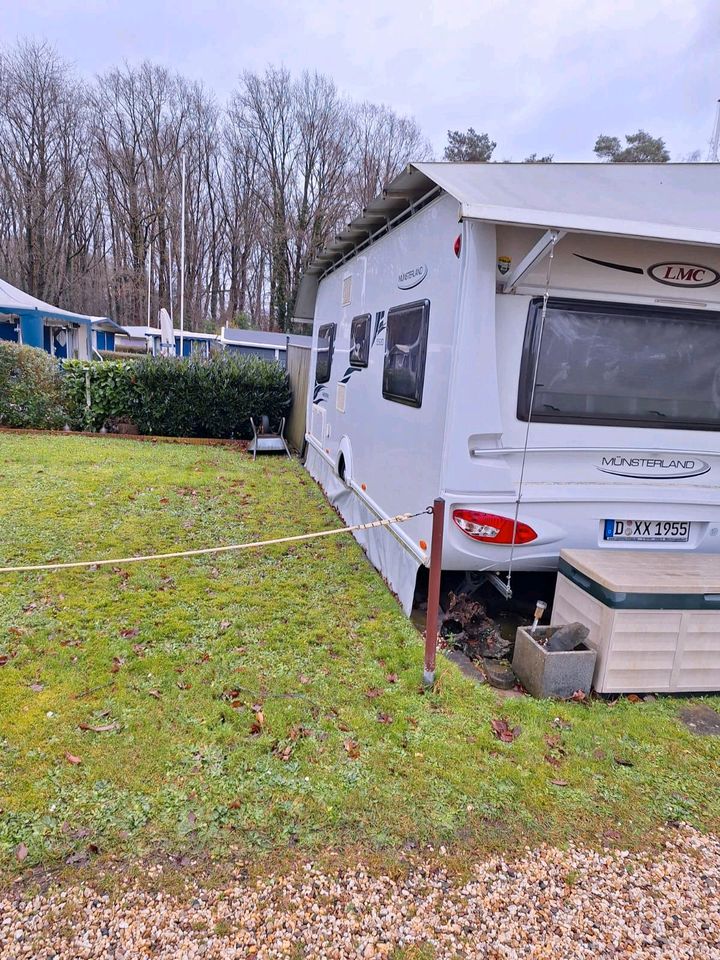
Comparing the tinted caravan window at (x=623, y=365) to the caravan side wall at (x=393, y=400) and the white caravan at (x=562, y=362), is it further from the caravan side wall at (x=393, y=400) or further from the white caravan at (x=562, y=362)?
the caravan side wall at (x=393, y=400)

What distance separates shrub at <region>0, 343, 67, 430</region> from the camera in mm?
10242

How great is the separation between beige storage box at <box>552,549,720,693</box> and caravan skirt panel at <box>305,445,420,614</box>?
1.17 m

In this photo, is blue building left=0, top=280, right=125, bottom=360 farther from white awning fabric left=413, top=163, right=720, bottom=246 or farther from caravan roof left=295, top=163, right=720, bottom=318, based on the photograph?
white awning fabric left=413, top=163, right=720, bottom=246

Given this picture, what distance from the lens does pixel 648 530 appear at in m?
3.73


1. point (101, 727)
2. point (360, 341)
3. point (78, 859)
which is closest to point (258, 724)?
point (101, 727)

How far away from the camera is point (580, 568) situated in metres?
3.33

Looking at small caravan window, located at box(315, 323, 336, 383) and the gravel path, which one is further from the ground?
small caravan window, located at box(315, 323, 336, 383)

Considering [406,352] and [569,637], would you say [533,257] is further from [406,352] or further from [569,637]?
[569,637]

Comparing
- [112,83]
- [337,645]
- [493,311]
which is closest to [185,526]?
[337,645]

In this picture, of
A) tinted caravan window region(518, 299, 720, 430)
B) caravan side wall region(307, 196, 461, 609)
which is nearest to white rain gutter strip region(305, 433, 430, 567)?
caravan side wall region(307, 196, 461, 609)

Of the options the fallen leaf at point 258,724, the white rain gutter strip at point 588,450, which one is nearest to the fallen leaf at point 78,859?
the fallen leaf at point 258,724

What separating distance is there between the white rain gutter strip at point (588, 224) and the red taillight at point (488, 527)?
157 cm

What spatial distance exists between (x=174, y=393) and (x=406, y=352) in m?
7.76

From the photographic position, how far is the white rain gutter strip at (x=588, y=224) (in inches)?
111
